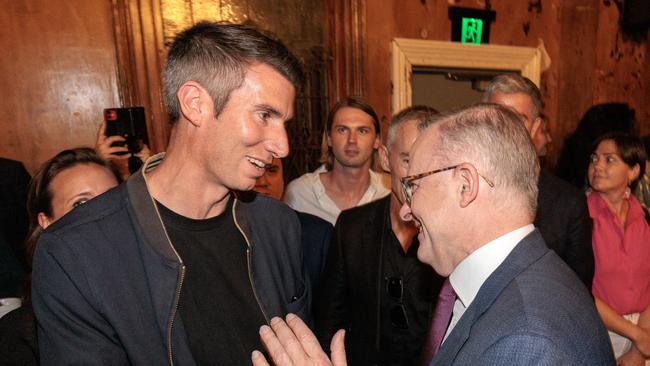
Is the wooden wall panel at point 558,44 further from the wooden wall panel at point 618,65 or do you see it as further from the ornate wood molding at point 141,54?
the ornate wood molding at point 141,54

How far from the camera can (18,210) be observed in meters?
2.53

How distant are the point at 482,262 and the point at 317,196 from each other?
6.34 feet

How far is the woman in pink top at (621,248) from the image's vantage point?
8.02ft

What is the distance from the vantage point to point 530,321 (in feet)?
2.53

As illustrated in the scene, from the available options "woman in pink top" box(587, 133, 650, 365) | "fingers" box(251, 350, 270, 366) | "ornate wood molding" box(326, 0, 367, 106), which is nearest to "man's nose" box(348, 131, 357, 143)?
"ornate wood molding" box(326, 0, 367, 106)

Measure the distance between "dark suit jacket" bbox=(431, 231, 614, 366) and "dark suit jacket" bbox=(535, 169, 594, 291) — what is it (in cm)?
106

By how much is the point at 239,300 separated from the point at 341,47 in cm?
303

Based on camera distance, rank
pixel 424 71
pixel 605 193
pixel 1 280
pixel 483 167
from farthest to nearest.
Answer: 1. pixel 424 71
2. pixel 605 193
3. pixel 1 280
4. pixel 483 167

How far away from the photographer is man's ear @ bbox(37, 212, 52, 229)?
158cm

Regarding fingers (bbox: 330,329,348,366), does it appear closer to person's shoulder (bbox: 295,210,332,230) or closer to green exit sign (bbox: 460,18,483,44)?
person's shoulder (bbox: 295,210,332,230)

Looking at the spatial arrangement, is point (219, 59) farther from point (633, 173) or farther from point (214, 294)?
point (633, 173)

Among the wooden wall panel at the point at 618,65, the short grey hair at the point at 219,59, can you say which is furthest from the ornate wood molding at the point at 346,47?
the wooden wall panel at the point at 618,65

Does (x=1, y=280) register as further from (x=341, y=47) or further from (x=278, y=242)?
(x=341, y=47)

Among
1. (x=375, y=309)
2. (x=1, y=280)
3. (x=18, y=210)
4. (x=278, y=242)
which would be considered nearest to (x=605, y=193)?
(x=375, y=309)
